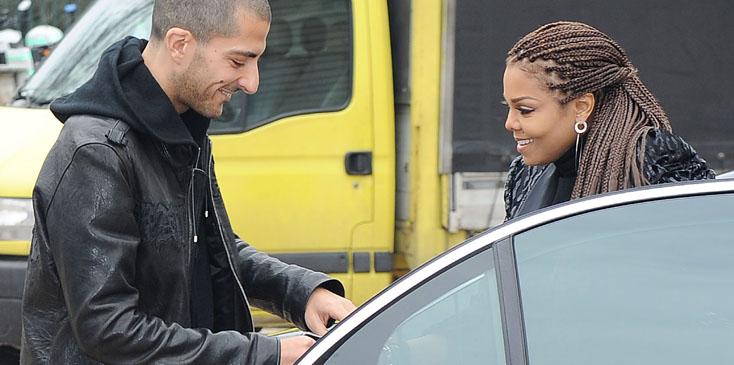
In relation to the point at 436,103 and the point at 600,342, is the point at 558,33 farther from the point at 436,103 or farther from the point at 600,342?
the point at 436,103

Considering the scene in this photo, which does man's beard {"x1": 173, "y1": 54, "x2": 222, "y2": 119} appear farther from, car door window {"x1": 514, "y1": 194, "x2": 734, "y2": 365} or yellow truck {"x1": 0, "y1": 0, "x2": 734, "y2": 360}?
yellow truck {"x1": 0, "y1": 0, "x2": 734, "y2": 360}

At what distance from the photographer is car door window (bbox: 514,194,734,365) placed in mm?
2018

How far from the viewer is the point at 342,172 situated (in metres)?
4.94

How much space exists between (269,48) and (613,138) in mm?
2667

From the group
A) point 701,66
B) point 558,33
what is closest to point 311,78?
point 701,66

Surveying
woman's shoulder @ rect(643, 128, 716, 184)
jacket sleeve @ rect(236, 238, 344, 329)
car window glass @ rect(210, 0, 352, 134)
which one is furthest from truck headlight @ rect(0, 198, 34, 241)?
woman's shoulder @ rect(643, 128, 716, 184)

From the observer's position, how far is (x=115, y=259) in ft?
7.27

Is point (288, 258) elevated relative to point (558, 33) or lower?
lower

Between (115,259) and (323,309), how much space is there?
1.85 feet

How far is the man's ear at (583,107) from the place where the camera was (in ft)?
8.57

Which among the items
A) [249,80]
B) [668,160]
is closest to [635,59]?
[668,160]

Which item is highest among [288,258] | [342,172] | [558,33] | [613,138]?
[558,33]

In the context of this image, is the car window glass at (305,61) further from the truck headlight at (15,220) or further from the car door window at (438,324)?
the car door window at (438,324)

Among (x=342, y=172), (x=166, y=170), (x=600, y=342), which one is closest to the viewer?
(x=600, y=342)
